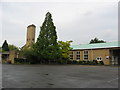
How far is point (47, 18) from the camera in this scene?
31.2 m

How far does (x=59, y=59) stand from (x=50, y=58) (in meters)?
3.30

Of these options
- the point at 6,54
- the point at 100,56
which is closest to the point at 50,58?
the point at 100,56

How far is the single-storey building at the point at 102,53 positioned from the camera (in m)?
29.7

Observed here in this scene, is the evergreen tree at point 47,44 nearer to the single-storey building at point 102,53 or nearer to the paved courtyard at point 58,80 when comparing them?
the single-storey building at point 102,53

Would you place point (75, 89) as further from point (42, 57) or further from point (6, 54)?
point (6, 54)

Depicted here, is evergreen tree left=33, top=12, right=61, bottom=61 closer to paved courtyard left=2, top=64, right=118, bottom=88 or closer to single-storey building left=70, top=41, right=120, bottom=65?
single-storey building left=70, top=41, right=120, bottom=65

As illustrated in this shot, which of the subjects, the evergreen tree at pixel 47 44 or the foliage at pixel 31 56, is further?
the foliage at pixel 31 56

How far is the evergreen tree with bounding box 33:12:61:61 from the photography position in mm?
28734

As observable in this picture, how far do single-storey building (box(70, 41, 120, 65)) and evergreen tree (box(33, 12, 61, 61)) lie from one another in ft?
24.3

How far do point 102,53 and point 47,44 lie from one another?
1316 cm

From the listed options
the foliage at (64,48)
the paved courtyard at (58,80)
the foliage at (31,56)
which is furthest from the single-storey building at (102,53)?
the paved courtyard at (58,80)

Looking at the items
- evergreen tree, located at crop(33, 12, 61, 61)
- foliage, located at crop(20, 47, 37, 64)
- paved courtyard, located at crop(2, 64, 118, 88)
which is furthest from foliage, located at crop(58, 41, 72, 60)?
paved courtyard, located at crop(2, 64, 118, 88)

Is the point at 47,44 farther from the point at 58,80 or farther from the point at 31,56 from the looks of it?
→ the point at 58,80

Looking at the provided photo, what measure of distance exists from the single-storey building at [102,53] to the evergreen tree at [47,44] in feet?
24.3
